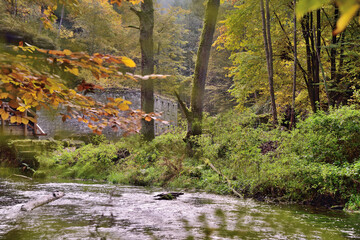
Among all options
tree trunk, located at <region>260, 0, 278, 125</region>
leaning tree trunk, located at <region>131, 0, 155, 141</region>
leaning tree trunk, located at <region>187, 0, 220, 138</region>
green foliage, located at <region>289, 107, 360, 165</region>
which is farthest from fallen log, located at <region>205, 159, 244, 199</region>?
leaning tree trunk, located at <region>131, 0, 155, 141</region>

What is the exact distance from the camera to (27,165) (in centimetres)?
1445

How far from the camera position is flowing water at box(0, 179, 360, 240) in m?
4.32

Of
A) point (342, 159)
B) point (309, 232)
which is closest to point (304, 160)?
point (342, 159)

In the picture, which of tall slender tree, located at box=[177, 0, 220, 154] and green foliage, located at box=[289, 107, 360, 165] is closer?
green foliage, located at box=[289, 107, 360, 165]

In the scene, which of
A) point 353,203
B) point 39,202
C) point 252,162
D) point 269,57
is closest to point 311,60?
point 269,57

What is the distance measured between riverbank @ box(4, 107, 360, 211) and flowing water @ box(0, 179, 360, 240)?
27.0 inches

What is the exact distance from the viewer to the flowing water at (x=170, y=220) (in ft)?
14.2

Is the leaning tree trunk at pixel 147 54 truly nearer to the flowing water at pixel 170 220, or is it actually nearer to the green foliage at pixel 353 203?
the flowing water at pixel 170 220

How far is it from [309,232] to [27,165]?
43.6 feet

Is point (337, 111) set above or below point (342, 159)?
above

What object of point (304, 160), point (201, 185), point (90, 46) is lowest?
point (201, 185)

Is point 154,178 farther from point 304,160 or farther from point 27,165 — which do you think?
point 27,165

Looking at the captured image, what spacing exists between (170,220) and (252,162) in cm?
388

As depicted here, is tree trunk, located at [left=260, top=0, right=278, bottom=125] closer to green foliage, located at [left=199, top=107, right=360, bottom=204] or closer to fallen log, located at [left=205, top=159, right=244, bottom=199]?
green foliage, located at [left=199, top=107, right=360, bottom=204]
